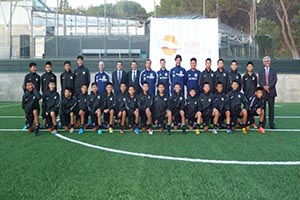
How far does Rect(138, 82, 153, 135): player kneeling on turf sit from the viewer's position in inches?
283

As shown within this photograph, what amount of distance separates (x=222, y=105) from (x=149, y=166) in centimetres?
329

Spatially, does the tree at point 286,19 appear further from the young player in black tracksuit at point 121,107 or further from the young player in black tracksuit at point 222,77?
the young player in black tracksuit at point 121,107

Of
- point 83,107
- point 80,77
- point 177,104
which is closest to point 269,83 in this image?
point 177,104

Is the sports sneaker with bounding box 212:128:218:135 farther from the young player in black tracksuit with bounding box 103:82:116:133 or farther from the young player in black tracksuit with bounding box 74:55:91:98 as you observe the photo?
the young player in black tracksuit with bounding box 74:55:91:98

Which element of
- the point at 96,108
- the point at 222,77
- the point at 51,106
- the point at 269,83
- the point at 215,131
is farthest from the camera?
the point at 222,77

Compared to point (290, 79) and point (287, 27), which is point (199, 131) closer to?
point (290, 79)

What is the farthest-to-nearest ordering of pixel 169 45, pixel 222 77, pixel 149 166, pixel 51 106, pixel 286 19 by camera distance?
pixel 286 19
pixel 169 45
pixel 222 77
pixel 51 106
pixel 149 166

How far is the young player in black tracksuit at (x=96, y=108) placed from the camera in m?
7.19

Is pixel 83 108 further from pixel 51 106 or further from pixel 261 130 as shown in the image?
pixel 261 130

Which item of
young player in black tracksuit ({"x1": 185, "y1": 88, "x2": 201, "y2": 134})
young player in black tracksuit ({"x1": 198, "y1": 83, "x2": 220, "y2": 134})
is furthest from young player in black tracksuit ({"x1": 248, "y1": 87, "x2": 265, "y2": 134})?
young player in black tracksuit ({"x1": 185, "y1": 88, "x2": 201, "y2": 134})

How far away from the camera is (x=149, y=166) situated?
14.5 ft

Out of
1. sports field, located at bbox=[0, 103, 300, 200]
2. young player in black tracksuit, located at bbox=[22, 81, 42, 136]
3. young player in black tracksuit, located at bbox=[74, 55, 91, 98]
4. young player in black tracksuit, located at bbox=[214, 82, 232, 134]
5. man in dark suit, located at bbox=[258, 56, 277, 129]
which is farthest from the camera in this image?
young player in black tracksuit, located at bbox=[74, 55, 91, 98]

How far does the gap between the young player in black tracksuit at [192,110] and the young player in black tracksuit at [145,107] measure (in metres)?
0.77

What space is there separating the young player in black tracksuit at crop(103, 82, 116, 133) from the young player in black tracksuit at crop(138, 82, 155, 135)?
1.84 feet
